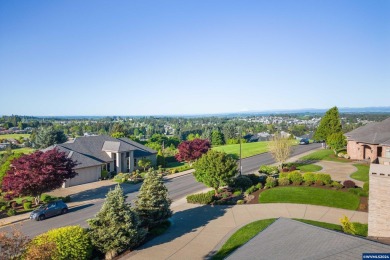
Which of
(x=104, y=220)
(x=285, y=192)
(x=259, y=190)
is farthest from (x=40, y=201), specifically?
(x=285, y=192)

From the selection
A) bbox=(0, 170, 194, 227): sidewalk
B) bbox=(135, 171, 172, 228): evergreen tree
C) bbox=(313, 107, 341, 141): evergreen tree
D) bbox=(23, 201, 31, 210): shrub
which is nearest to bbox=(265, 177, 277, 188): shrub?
bbox=(135, 171, 172, 228): evergreen tree

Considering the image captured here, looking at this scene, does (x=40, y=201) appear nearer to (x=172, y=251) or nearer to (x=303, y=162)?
(x=172, y=251)

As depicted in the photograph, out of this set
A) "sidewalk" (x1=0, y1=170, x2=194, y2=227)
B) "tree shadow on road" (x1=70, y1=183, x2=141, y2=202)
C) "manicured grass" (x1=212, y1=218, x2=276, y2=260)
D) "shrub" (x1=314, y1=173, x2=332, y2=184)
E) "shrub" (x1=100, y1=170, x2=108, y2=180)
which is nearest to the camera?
"manicured grass" (x1=212, y1=218, x2=276, y2=260)

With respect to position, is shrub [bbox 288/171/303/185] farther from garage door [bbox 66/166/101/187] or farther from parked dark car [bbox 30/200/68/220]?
garage door [bbox 66/166/101/187]

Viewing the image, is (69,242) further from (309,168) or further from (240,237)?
(309,168)

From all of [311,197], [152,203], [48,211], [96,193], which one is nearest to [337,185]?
[311,197]

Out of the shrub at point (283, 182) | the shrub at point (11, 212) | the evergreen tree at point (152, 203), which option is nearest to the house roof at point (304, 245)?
the evergreen tree at point (152, 203)
